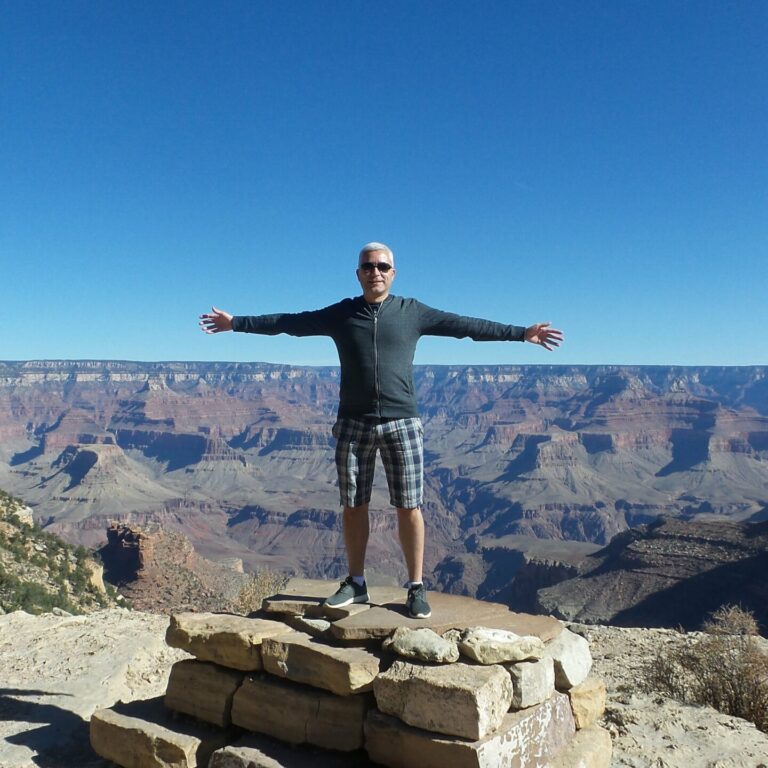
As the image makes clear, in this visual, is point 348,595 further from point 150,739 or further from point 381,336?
point 381,336

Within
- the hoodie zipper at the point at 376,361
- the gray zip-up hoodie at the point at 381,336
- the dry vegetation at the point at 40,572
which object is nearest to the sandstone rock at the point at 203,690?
the gray zip-up hoodie at the point at 381,336

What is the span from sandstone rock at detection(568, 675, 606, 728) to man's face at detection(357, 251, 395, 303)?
11.3 feet

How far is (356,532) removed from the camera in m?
5.35

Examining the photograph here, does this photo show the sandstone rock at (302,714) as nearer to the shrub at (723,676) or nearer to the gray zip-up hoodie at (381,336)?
the gray zip-up hoodie at (381,336)

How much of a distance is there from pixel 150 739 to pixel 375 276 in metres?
3.88

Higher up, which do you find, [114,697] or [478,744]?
[478,744]

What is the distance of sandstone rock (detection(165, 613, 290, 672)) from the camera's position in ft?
16.3

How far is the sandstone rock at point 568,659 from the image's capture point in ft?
15.9

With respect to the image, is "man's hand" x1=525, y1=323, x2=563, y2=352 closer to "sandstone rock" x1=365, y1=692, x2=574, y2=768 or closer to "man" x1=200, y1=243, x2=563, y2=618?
"man" x1=200, y1=243, x2=563, y2=618

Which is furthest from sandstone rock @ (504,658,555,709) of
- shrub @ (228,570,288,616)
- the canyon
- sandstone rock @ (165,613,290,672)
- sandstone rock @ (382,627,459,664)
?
the canyon

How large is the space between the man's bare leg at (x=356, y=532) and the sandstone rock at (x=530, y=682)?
4.93ft

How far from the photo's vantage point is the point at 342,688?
4465mm

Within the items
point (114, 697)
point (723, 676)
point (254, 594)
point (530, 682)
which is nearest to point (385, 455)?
point (530, 682)

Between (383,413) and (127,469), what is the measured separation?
15981 cm
